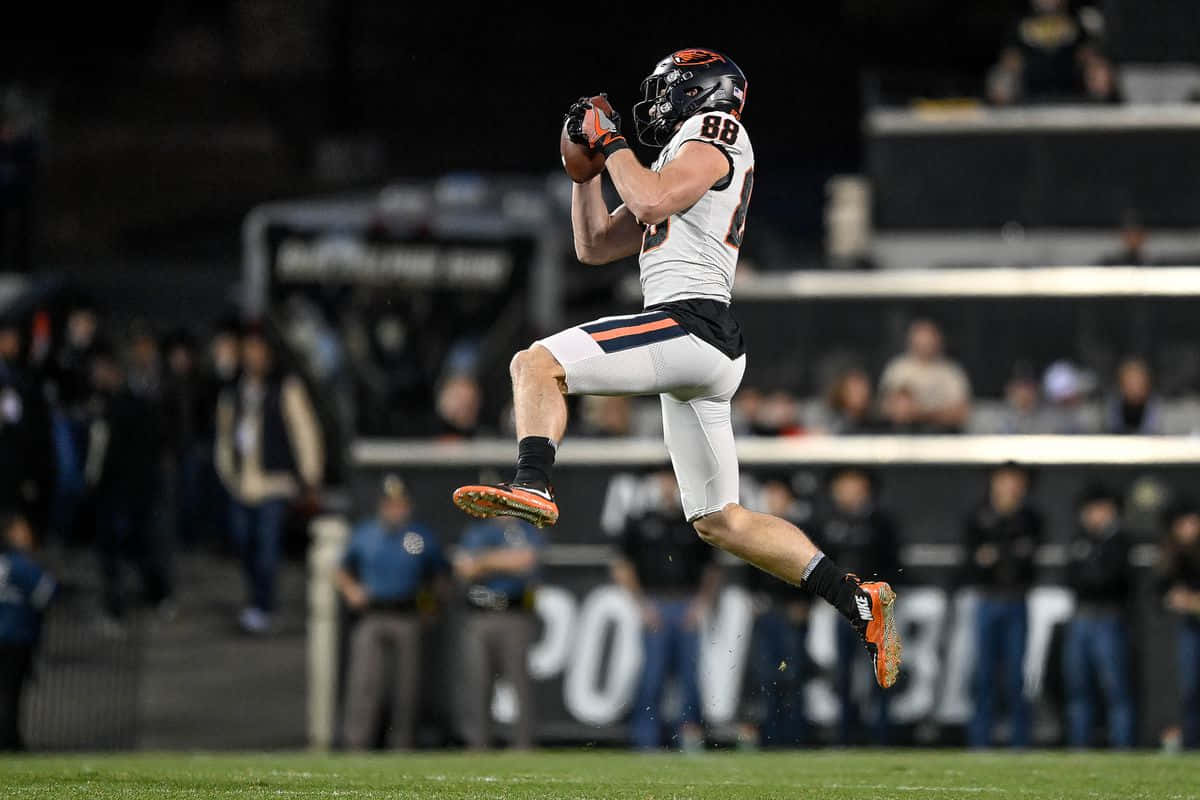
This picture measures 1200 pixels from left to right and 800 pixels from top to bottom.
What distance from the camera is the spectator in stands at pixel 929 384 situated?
15.0 m

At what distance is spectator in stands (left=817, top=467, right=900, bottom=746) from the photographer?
13516 millimetres

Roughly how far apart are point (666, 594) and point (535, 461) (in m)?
6.40

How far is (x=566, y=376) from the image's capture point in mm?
7371

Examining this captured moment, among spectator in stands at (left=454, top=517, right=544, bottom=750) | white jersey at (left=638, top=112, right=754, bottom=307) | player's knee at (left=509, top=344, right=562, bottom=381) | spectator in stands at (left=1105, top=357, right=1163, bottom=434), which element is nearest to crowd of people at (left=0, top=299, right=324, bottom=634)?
spectator in stands at (left=454, top=517, right=544, bottom=750)

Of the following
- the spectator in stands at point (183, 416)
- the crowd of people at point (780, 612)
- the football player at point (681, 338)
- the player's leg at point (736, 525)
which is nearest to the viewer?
the football player at point (681, 338)

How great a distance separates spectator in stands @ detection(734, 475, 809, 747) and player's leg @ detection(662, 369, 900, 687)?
542 cm

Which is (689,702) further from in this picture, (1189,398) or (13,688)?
(1189,398)

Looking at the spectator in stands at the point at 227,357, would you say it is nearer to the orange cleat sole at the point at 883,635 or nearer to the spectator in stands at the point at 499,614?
the spectator in stands at the point at 499,614

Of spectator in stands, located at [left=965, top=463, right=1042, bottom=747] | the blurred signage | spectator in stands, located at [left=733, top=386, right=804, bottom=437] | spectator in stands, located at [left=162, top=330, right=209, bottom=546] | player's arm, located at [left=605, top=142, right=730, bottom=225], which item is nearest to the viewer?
player's arm, located at [left=605, top=142, right=730, bottom=225]

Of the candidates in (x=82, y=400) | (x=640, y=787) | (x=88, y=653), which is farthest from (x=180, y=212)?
(x=640, y=787)

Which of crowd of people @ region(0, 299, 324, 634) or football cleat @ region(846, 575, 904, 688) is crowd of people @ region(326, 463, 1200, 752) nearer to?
crowd of people @ region(0, 299, 324, 634)

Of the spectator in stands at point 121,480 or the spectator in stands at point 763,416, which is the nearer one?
the spectator in stands at point 763,416

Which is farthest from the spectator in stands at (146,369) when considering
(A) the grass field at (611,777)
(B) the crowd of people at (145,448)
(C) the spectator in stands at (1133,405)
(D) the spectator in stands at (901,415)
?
(C) the spectator in stands at (1133,405)

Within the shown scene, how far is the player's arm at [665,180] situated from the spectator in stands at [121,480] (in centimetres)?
877
